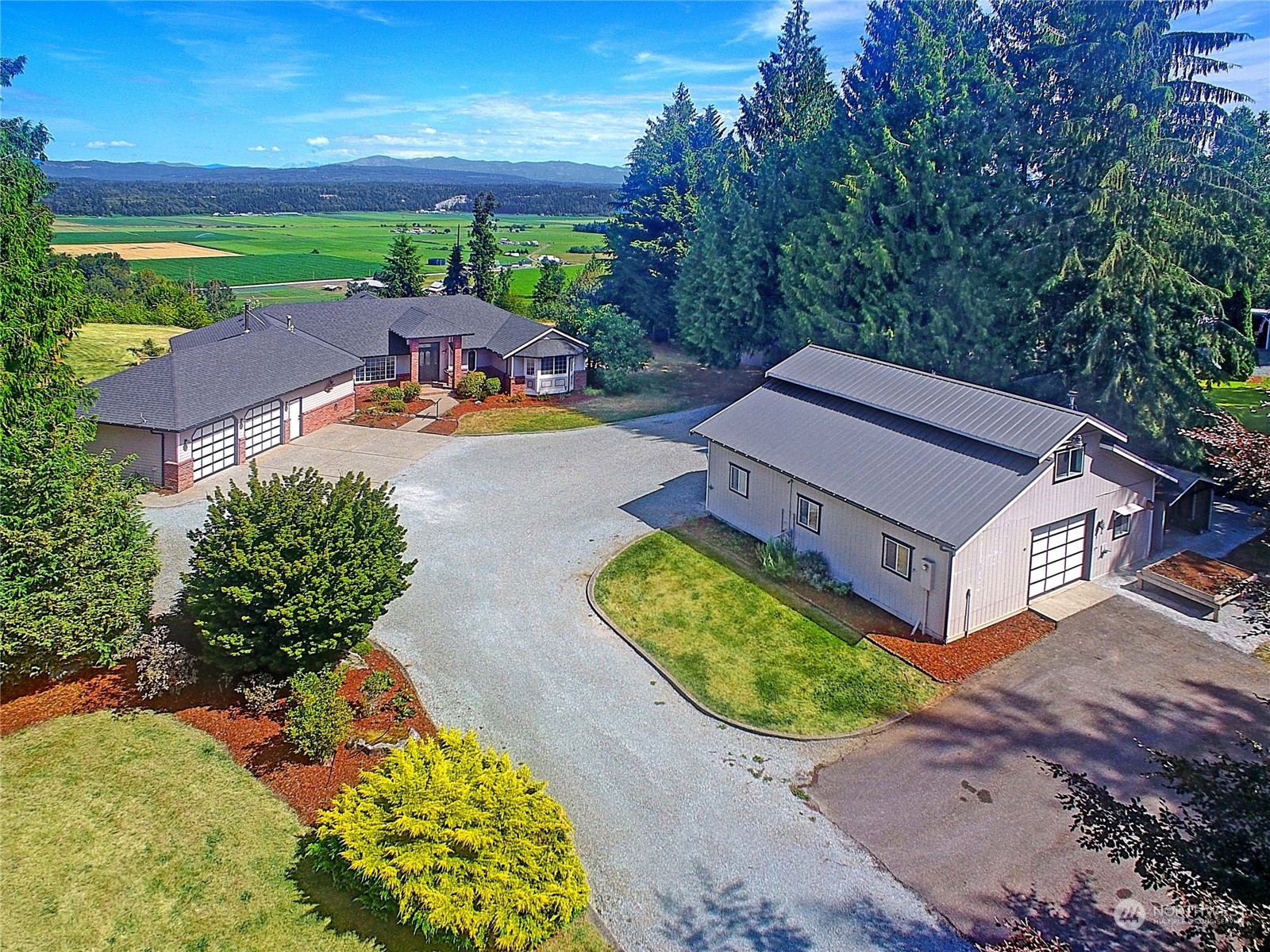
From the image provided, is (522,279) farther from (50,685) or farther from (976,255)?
(50,685)

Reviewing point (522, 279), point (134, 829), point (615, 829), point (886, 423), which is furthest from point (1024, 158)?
point (522, 279)

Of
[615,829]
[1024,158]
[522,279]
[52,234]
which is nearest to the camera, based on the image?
[615,829]

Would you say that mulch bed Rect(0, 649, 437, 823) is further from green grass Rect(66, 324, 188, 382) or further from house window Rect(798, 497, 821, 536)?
green grass Rect(66, 324, 188, 382)

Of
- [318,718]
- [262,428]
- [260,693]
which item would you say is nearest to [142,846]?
[318,718]

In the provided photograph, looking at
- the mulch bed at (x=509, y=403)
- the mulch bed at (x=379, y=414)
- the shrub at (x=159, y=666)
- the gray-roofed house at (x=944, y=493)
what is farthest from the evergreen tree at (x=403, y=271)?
the shrub at (x=159, y=666)

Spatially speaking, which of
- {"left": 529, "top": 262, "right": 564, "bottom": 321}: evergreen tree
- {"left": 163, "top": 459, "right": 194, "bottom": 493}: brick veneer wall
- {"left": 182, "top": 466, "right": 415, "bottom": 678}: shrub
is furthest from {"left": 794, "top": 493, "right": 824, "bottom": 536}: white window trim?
{"left": 529, "top": 262, "right": 564, "bottom": 321}: evergreen tree
